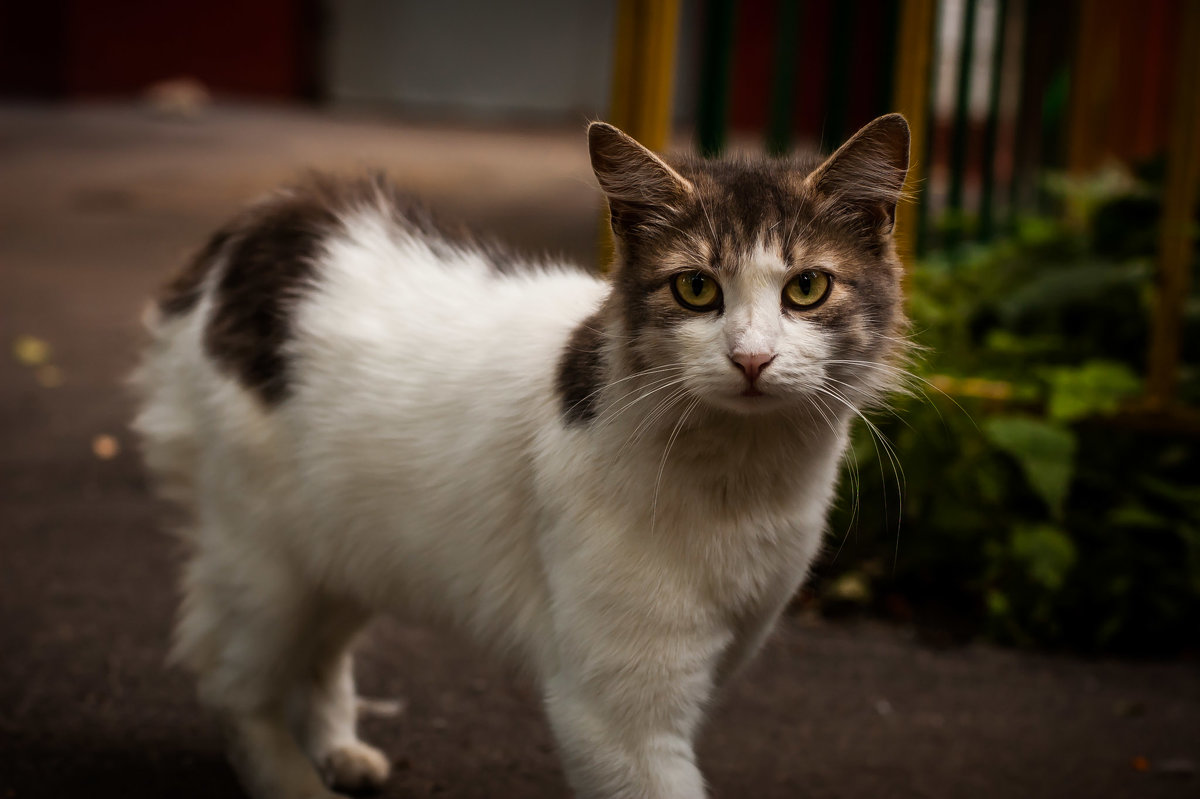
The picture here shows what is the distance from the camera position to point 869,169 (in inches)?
76.3

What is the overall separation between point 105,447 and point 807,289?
3787mm

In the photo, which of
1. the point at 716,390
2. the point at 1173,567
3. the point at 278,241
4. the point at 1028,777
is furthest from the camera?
the point at 1173,567

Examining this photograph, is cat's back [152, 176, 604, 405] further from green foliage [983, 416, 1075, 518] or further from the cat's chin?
green foliage [983, 416, 1075, 518]

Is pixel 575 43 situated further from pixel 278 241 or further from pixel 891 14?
pixel 278 241

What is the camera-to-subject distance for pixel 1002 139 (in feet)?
49.6

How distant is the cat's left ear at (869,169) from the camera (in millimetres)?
1908

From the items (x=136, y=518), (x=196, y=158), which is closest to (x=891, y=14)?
(x=136, y=518)

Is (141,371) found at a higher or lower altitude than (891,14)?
lower

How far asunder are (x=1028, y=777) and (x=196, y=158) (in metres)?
9.69

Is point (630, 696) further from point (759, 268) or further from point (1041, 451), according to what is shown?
point (1041, 451)

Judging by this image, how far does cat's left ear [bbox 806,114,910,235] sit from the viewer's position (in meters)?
1.91

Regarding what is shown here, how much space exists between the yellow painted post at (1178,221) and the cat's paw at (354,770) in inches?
104

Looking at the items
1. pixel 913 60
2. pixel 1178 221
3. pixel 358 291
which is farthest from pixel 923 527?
pixel 358 291

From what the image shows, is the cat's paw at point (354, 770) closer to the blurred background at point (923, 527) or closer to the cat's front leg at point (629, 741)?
the blurred background at point (923, 527)
